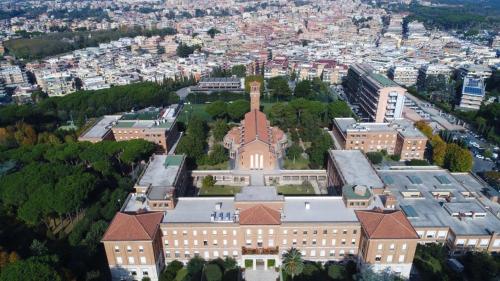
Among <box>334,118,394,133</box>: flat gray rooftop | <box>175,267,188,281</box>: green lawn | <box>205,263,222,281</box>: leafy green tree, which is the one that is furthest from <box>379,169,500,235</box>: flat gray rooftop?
<box>175,267,188,281</box>: green lawn

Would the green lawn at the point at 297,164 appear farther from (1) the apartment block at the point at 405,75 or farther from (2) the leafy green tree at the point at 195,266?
(1) the apartment block at the point at 405,75

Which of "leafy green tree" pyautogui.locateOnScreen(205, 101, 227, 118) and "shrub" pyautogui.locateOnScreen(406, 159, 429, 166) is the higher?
"leafy green tree" pyautogui.locateOnScreen(205, 101, 227, 118)

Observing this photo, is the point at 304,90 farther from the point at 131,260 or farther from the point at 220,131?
the point at 131,260

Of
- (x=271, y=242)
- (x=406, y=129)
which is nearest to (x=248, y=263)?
(x=271, y=242)

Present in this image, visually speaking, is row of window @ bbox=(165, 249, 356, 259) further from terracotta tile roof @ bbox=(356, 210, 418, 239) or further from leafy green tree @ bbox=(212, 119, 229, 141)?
leafy green tree @ bbox=(212, 119, 229, 141)

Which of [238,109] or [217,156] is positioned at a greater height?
[238,109]

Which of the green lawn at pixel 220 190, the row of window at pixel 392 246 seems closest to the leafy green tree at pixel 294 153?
the green lawn at pixel 220 190
